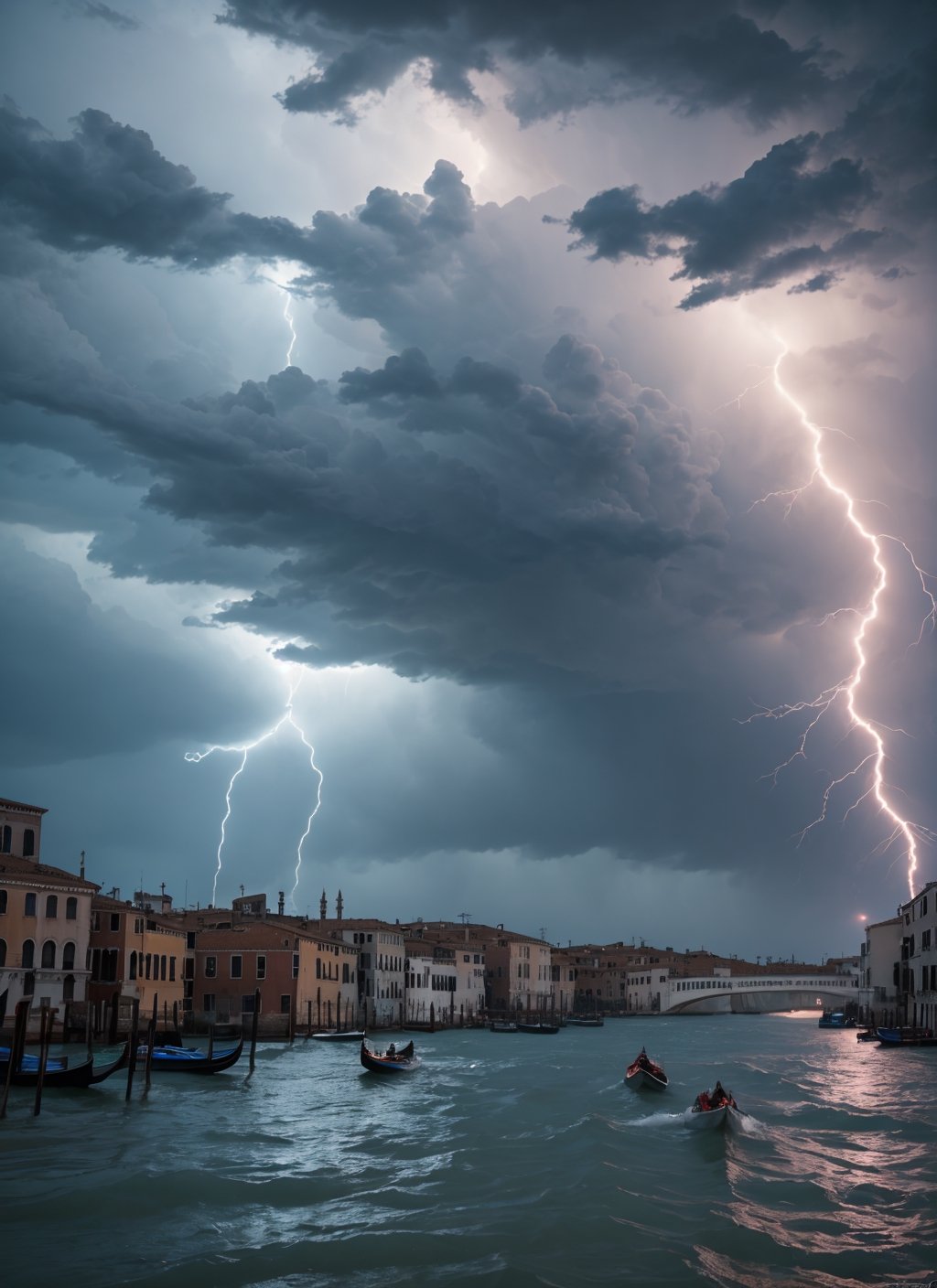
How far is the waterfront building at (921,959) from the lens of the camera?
257 feet

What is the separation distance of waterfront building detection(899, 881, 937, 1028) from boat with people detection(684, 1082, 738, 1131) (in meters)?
45.1

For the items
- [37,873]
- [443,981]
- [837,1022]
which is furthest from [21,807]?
[837,1022]

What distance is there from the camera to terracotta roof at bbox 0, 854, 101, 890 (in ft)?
188

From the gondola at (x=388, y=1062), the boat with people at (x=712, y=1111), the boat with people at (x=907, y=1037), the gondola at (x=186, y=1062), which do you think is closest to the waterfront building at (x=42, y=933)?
the gondola at (x=186, y=1062)

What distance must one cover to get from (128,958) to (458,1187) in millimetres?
39886

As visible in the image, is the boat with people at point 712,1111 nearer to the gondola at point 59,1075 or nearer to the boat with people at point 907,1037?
the gondola at point 59,1075

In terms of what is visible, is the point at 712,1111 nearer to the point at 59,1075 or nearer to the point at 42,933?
the point at 59,1075

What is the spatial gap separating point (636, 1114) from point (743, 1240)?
779 inches

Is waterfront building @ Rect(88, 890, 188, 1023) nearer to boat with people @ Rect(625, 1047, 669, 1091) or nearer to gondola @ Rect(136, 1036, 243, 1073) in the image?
gondola @ Rect(136, 1036, 243, 1073)

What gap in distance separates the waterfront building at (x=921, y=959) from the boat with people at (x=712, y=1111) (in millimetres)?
45063

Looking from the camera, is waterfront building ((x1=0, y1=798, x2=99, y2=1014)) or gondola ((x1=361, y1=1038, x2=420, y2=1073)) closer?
gondola ((x1=361, y1=1038, x2=420, y2=1073))

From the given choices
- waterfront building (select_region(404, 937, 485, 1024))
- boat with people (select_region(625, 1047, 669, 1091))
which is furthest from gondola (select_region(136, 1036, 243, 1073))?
waterfront building (select_region(404, 937, 485, 1024))

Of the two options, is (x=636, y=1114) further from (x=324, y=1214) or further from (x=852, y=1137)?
(x=324, y=1214)

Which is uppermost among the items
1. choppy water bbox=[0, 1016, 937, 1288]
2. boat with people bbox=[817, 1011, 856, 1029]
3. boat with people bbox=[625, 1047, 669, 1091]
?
boat with people bbox=[625, 1047, 669, 1091]
